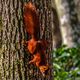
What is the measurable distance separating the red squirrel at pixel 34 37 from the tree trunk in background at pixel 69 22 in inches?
207

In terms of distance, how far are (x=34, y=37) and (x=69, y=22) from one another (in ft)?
18.4

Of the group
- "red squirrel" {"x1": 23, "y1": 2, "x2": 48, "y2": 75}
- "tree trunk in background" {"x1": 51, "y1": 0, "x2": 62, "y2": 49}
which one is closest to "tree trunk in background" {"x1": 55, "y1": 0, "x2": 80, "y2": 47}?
"tree trunk in background" {"x1": 51, "y1": 0, "x2": 62, "y2": 49}

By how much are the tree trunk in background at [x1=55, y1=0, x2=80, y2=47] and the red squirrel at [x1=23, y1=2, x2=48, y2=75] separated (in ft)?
17.2

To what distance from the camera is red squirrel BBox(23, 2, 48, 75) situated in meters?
2.48

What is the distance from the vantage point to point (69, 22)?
8062 mm

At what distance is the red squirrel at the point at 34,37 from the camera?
248 cm

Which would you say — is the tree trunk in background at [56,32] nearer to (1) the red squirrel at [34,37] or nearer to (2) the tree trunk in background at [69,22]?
(2) the tree trunk in background at [69,22]

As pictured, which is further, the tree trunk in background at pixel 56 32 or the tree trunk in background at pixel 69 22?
the tree trunk in background at pixel 56 32

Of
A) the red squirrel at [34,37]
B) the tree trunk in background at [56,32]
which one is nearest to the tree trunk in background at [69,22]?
the tree trunk in background at [56,32]

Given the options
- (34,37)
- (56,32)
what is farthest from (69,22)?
(34,37)

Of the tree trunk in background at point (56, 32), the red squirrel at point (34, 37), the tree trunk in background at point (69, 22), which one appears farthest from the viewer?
the tree trunk in background at point (56, 32)

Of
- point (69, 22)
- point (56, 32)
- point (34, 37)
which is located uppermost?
point (34, 37)

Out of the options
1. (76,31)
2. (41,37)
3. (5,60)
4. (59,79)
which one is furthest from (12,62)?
Answer: (76,31)

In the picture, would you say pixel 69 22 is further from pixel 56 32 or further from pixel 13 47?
pixel 13 47
